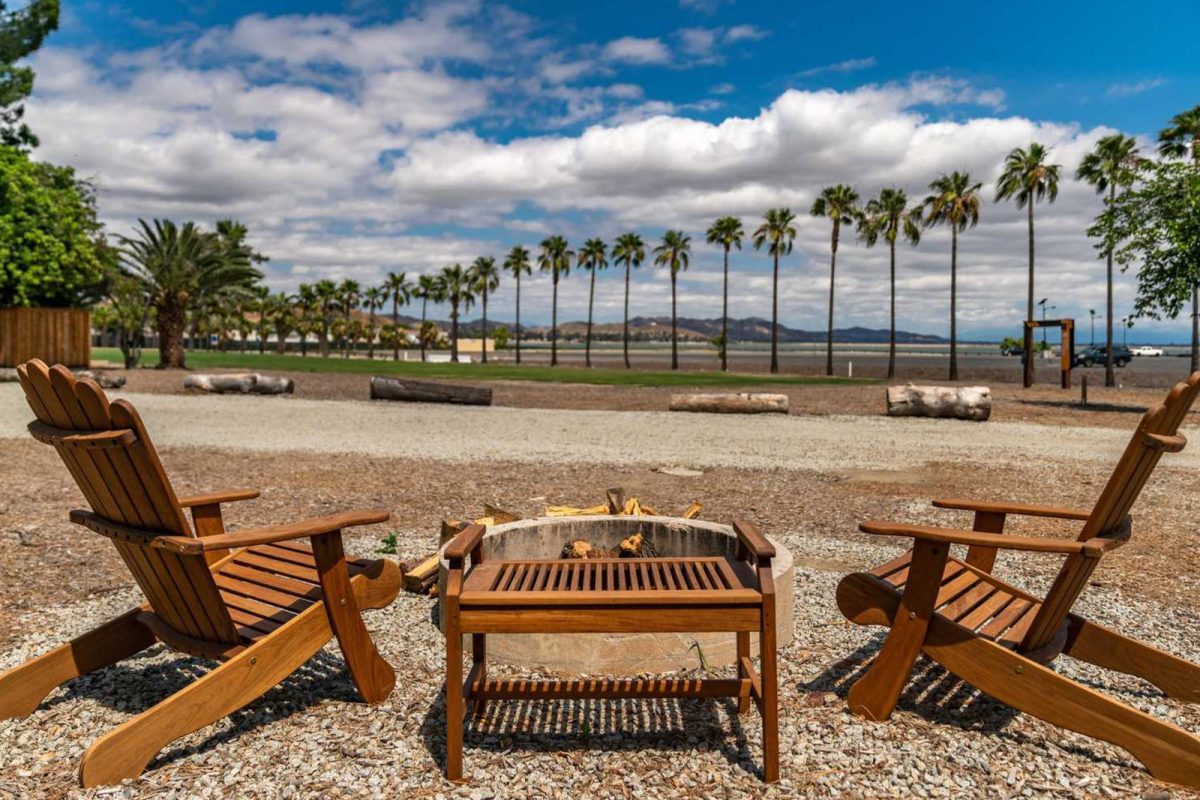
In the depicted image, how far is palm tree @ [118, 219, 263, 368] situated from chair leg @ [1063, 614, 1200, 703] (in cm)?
3961

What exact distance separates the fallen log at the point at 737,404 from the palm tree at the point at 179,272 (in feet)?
88.9

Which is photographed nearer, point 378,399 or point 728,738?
point 728,738

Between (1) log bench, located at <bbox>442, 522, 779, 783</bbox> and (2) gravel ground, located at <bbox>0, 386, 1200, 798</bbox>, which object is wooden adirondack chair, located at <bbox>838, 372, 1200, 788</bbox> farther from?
(1) log bench, located at <bbox>442, 522, 779, 783</bbox>

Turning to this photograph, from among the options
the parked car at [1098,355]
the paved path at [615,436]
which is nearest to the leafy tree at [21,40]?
the paved path at [615,436]

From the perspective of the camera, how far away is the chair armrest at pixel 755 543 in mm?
2957

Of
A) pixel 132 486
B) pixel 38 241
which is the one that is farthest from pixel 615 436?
pixel 38 241

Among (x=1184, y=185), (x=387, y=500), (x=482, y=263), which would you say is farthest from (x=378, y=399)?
(x=482, y=263)

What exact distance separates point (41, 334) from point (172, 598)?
32.3 meters

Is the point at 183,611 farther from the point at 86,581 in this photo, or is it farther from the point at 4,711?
the point at 86,581

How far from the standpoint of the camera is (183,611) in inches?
122

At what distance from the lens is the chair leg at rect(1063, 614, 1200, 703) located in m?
3.32

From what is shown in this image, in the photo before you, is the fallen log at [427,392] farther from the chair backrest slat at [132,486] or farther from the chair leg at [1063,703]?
the chair leg at [1063,703]

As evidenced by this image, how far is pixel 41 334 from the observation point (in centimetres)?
2888

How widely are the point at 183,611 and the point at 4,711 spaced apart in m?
0.94
